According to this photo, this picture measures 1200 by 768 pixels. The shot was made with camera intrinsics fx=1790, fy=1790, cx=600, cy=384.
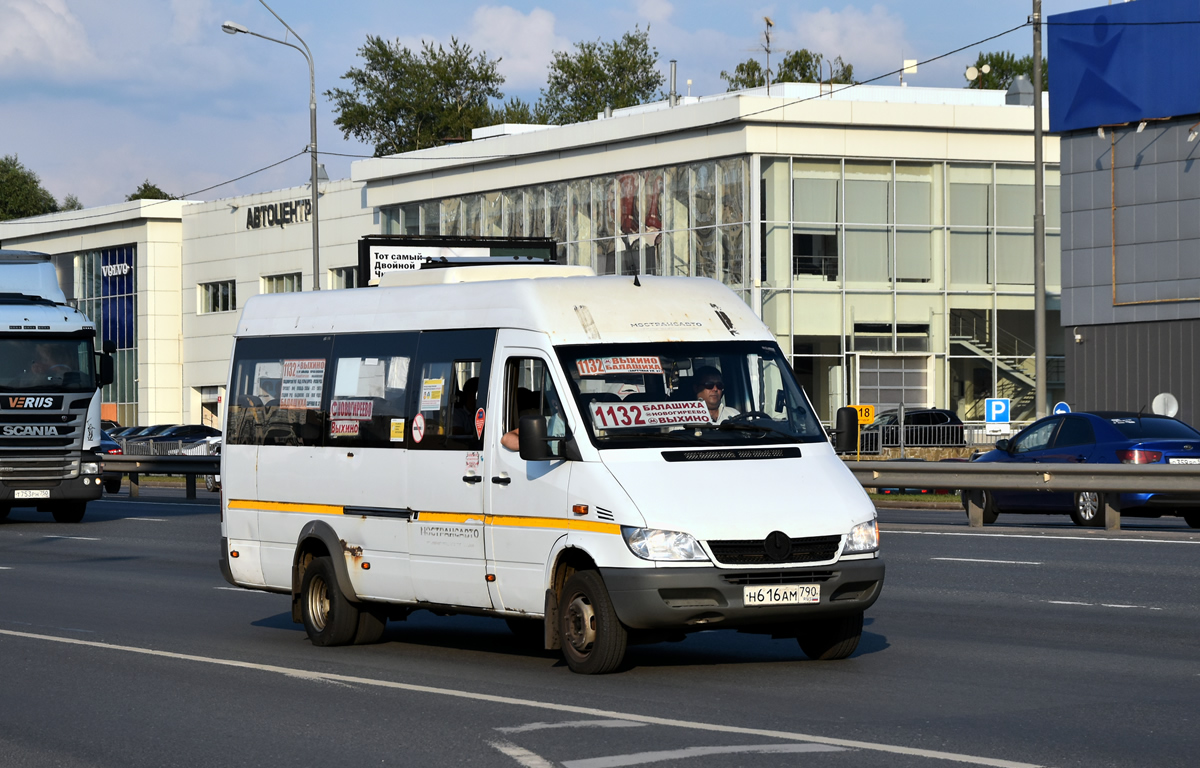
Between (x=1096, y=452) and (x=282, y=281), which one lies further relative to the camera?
(x=282, y=281)

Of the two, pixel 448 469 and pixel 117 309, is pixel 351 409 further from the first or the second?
pixel 117 309

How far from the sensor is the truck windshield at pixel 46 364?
1024 inches

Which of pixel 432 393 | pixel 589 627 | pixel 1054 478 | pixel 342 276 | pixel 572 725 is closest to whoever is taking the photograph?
pixel 572 725

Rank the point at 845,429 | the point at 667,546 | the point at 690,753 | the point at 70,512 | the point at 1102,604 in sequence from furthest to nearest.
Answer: the point at 70,512 → the point at 1102,604 → the point at 845,429 → the point at 667,546 → the point at 690,753

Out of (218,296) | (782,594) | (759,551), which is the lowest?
(782,594)

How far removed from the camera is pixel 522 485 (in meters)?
10.3

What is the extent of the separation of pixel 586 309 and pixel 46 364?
698 inches

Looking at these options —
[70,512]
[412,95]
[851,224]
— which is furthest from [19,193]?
[70,512]

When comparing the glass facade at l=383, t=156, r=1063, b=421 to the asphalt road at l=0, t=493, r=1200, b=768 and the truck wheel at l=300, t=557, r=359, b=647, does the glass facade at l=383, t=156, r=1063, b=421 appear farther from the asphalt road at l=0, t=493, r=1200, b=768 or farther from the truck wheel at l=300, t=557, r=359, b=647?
the truck wheel at l=300, t=557, r=359, b=647

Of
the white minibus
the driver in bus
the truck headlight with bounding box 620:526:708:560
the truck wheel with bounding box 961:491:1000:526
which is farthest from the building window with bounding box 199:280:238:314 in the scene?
the truck headlight with bounding box 620:526:708:560

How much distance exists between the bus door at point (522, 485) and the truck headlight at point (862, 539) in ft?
5.11

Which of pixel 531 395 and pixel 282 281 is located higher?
pixel 282 281

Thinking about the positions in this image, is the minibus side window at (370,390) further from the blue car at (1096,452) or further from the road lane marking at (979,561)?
the blue car at (1096,452)

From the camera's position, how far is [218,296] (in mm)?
75562
